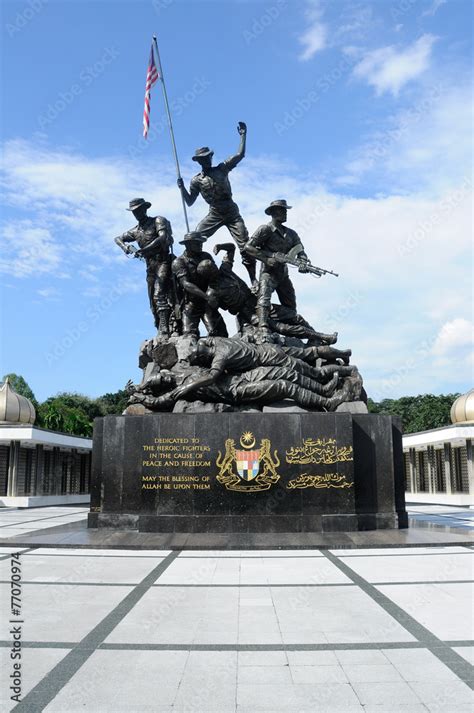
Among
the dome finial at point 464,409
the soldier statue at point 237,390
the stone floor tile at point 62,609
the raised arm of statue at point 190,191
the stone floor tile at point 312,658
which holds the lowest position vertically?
the stone floor tile at point 62,609

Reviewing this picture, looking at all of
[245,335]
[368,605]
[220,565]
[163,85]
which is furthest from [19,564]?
[163,85]

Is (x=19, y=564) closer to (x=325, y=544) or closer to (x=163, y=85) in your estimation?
(x=325, y=544)

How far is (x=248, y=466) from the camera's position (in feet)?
33.4

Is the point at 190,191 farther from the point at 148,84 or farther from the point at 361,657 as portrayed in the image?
the point at 361,657

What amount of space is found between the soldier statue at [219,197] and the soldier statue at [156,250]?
0.81 metres

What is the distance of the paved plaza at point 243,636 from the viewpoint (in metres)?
3.31

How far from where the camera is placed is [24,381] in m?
52.9

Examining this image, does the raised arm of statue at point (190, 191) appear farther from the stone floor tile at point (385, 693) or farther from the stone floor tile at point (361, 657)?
the stone floor tile at point (385, 693)

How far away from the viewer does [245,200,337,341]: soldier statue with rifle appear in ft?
40.9

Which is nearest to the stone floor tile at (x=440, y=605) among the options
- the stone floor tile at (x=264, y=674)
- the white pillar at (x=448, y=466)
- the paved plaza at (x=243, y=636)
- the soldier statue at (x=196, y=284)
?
the paved plaza at (x=243, y=636)

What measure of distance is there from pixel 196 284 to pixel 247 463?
13.3 feet

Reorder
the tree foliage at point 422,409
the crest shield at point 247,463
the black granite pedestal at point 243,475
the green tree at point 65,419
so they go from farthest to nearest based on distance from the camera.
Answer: the tree foliage at point 422,409 < the green tree at point 65,419 < the crest shield at point 247,463 < the black granite pedestal at point 243,475

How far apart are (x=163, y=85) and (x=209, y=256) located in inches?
200

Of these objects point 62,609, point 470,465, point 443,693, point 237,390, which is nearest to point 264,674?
point 443,693
